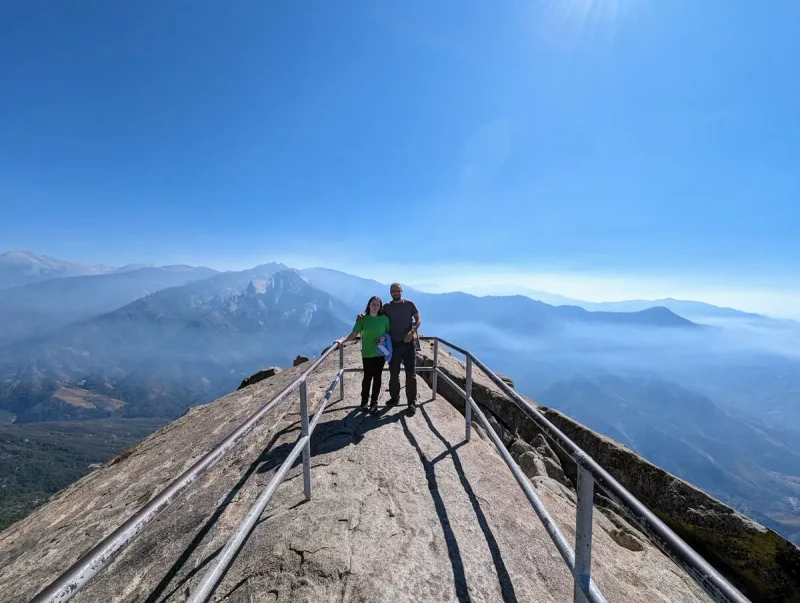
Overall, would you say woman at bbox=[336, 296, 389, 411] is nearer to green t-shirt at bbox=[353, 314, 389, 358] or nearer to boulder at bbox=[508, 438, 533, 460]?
green t-shirt at bbox=[353, 314, 389, 358]

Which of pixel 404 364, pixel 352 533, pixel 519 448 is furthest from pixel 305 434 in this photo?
pixel 519 448

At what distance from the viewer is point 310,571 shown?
3.95 m

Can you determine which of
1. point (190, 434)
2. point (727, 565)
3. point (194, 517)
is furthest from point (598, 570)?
point (190, 434)

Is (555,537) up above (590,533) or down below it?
below

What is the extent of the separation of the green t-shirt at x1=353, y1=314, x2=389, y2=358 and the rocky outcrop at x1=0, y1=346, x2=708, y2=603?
157cm

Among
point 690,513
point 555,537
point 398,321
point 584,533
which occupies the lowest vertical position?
point 690,513

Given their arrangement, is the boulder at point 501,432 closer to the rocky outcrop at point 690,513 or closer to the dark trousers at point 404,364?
the rocky outcrop at point 690,513

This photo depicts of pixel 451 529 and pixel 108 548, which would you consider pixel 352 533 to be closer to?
pixel 451 529

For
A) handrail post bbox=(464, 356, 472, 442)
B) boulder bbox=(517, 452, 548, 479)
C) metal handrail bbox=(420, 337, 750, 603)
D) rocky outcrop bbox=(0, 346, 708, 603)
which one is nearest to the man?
rocky outcrop bbox=(0, 346, 708, 603)

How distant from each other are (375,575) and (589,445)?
306 inches

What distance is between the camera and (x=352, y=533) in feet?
15.1

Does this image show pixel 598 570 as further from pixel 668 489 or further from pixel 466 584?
pixel 668 489

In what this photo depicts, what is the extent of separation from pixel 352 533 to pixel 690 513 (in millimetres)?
6941

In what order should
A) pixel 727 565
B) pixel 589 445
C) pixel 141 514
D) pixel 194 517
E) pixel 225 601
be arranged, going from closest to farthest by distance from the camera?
pixel 141 514 → pixel 225 601 → pixel 194 517 → pixel 727 565 → pixel 589 445
